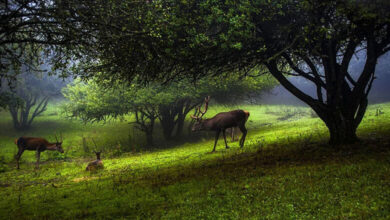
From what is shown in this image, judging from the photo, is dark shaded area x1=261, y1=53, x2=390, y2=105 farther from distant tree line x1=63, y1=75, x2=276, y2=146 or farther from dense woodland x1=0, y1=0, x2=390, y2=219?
dense woodland x1=0, y1=0, x2=390, y2=219

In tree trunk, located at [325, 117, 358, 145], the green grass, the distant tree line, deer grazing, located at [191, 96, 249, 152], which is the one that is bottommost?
the green grass

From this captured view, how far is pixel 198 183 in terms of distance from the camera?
9523mm

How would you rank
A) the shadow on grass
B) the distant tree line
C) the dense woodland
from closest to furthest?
the dense woodland
the shadow on grass
the distant tree line

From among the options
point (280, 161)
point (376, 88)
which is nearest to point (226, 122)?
point (280, 161)

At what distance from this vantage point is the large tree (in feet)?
34.6

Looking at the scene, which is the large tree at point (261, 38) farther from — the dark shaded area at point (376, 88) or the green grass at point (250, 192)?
the dark shaded area at point (376, 88)

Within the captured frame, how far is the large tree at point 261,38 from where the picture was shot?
1055cm

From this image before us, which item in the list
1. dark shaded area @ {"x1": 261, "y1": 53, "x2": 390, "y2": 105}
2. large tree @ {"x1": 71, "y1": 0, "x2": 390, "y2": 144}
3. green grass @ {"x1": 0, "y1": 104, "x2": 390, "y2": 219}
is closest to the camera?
green grass @ {"x1": 0, "y1": 104, "x2": 390, "y2": 219}

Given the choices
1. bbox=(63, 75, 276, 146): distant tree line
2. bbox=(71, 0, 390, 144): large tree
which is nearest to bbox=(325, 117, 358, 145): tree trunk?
bbox=(71, 0, 390, 144): large tree

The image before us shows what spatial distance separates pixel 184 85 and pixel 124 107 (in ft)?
20.8

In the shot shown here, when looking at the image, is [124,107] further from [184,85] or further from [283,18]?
[283,18]

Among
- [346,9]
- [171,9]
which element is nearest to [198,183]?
[171,9]

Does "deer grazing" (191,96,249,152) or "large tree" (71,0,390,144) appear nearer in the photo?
"large tree" (71,0,390,144)

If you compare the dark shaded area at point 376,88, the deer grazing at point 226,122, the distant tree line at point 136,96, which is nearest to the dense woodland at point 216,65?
the deer grazing at point 226,122
